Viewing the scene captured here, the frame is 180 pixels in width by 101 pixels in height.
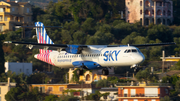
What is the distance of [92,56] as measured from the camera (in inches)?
2015

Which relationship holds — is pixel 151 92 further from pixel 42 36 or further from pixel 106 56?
pixel 106 56

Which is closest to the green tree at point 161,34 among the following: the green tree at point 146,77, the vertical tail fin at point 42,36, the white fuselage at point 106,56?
the green tree at point 146,77

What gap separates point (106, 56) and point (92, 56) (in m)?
2.30

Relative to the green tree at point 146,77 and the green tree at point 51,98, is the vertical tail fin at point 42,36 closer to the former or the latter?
the green tree at point 51,98

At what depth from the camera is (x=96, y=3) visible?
178 m

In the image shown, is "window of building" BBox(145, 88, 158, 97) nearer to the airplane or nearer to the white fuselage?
the airplane

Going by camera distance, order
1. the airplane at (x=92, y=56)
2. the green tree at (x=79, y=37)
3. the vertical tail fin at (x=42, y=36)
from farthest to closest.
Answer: the green tree at (x=79, y=37) → the vertical tail fin at (x=42, y=36) → the airplane at (x=92, y=56)

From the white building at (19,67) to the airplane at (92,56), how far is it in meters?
80.1

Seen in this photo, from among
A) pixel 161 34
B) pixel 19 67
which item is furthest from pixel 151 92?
pixel 161 34

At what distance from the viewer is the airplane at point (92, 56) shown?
156ft

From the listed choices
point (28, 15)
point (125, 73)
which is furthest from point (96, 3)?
point (125, 73)

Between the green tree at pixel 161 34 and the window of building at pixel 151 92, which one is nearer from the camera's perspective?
the window of building at pixel 151 92

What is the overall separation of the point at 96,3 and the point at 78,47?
420ft

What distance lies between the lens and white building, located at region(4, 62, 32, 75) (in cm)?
13538
